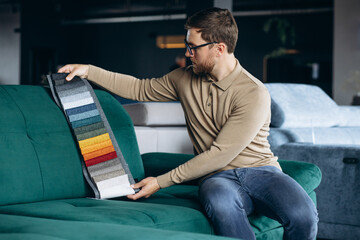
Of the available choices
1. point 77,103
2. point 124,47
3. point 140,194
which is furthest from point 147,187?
point 124,47

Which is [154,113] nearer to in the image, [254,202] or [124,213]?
[254,202]

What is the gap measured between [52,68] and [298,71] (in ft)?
24.0

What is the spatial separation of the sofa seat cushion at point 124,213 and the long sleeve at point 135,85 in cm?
57

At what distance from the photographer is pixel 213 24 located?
2012mm

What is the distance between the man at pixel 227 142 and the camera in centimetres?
181

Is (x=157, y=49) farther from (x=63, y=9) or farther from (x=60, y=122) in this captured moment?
(x=60, y=122)

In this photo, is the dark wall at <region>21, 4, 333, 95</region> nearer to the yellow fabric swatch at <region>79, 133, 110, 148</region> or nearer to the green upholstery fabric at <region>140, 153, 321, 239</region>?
the green upholstery fabric at <region>140, 153, 321, 239</region>

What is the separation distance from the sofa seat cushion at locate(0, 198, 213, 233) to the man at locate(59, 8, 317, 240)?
0.10m

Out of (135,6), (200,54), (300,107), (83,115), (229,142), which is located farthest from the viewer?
(135,6)

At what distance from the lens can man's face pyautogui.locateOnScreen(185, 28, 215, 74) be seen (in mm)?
2031

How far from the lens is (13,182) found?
1.84m

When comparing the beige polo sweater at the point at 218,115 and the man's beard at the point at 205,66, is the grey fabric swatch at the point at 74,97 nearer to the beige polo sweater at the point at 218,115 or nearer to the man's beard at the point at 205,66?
the beige polo sweater at the point at 218,115

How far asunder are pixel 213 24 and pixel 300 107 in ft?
4.66

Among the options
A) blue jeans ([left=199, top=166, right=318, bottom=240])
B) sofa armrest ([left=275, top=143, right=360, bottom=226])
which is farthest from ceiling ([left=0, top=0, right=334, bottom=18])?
blue jeans ([left=199, top=166, right=318, bottom=240])
